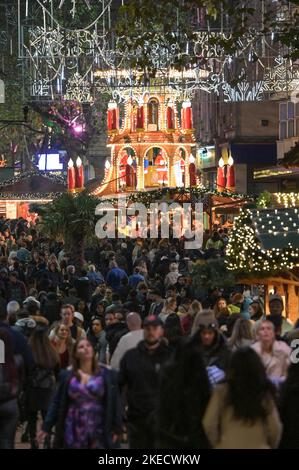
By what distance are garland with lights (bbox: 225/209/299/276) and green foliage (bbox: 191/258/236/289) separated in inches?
20.5

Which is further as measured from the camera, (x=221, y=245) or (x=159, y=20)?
(x=221, y=245)

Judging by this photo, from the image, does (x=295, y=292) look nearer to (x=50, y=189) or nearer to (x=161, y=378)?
(x=161, y=378)

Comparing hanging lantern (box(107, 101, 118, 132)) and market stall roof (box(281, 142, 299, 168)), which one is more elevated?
hanging lantern (box(107, 101, 118, 132))

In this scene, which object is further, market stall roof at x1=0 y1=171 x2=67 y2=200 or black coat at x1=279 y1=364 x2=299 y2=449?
market stall roof at x1=0 y1=171 x2=67 y2=200

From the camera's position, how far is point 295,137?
173ft

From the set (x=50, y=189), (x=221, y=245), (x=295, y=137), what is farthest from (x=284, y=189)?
(x=221, y=245)

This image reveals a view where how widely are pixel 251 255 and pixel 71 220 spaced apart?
14018mm

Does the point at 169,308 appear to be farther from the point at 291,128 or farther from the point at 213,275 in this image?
the point at 291,128

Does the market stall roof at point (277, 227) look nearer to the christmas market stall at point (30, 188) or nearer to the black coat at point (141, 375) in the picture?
the black coat at point (141, 375)

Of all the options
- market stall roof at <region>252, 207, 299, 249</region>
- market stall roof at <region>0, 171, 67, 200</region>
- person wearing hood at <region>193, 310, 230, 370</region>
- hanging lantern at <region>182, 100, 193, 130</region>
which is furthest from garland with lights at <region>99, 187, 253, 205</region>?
person wearing hood at <region>193, 310, 230, 370</region>

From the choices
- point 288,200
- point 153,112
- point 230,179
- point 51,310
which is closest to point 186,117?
point 153,112

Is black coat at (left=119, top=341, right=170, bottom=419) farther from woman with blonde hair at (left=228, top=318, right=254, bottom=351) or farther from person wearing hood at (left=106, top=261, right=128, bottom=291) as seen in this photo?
person wearing hood at (left=106, top=261, right=128, bottom=291)

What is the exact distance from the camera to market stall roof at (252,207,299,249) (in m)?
21.5
